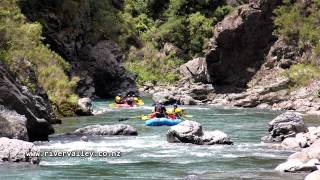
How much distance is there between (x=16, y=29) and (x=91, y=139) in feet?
39.4

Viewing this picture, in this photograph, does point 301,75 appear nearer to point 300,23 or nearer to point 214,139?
point 300,23

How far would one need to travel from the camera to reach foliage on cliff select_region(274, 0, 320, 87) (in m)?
49.0

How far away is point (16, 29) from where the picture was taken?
33.2m

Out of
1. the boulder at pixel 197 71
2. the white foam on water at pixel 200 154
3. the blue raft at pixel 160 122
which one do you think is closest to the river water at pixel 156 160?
the white foam on water at pixel 200 154

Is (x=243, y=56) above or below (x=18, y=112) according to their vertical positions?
above

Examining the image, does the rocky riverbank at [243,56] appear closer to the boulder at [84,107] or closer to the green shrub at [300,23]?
the green shrub at [300,23]

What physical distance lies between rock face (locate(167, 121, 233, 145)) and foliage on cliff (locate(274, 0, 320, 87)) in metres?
24.9

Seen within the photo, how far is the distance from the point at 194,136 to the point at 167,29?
61.2 metres

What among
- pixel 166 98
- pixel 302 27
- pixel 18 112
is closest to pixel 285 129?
pixel 18 112

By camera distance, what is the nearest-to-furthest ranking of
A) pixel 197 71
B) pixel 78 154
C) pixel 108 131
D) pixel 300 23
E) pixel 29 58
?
pixel 78 154 < pixel 108 131 < pixel 29 58 < pixel 300 23 < pixel 197 71

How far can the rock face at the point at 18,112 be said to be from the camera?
20641mm

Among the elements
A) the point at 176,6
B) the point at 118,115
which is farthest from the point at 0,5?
the point at 176,6

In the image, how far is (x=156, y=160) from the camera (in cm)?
1864

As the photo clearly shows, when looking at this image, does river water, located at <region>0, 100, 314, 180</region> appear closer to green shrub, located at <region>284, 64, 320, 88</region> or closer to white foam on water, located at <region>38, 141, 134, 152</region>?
white foam on water, located at <region>38, 141, 134, 152</region>
